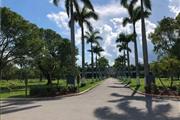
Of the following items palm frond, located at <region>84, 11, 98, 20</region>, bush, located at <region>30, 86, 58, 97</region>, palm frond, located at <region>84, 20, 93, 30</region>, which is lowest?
bush, located at <region>30, 86, 58, 97</region>

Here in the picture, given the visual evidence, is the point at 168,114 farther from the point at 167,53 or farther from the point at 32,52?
the point at 32,52

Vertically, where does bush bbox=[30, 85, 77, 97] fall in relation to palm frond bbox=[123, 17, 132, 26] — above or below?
below

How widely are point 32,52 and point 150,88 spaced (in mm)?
26621

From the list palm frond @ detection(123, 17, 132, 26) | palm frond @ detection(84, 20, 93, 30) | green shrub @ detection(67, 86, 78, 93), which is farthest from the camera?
palm frond @ detection(123, 17, 132, 26)

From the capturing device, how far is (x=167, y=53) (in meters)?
42.9

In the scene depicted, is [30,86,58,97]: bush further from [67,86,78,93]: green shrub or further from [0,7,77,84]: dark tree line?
[0,7,77,84]: dark tree line

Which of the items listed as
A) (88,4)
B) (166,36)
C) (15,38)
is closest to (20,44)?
(15,38)

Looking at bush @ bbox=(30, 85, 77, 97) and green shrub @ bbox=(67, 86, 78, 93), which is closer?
bush @ bbox=(30, 85, 77, 97)

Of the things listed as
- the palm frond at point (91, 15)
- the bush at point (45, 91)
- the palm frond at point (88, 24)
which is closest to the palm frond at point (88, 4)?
the palm frond at point (91, 15)

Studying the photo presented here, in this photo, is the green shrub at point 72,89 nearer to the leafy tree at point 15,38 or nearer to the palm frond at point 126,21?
the leafy tree at point 15,38

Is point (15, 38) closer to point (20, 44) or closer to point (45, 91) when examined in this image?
point (20, 44)

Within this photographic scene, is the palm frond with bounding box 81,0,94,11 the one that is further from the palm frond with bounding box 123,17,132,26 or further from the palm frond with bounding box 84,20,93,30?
the palm frond with bounding box 123,17,132,26

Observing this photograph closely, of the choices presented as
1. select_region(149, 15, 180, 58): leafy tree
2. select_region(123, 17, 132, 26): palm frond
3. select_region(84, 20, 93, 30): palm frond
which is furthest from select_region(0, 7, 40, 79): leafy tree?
select_region(149, 15, 180, 58): leafy tree

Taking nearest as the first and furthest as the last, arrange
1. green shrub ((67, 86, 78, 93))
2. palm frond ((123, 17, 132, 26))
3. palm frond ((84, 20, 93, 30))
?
green shrub ((67, 86, 78, 93)), palm frond ((84, 20, 93, 30)), palm frond ((123, 17, 132, 26))
